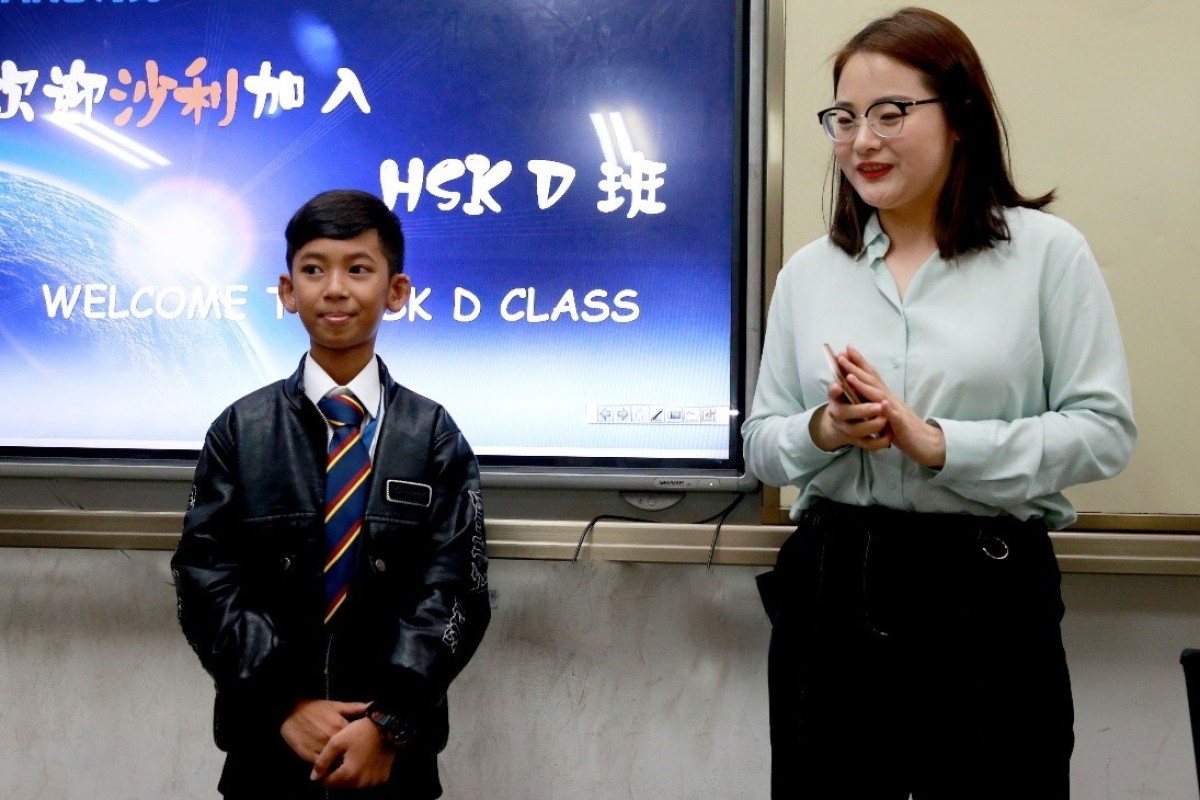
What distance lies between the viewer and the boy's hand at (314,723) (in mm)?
1384

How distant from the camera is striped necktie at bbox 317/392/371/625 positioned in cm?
145

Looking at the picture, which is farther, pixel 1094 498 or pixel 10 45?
pixel 10 45

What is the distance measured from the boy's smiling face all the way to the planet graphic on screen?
1.74 ft

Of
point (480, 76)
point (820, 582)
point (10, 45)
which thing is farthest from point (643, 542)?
point (10, 45)

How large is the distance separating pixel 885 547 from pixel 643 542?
27.2 inches

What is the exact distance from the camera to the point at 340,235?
4.88 feet

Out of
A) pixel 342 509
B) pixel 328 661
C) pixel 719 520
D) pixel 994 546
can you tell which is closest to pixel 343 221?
pixel 342 509

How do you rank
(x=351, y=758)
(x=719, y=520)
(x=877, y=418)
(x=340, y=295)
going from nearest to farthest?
(x=877, y=418) < (x=351, y=758) < (x=340, y=295) < (x=719, y=520)

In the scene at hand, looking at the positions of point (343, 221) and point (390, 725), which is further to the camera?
point (343, 221)

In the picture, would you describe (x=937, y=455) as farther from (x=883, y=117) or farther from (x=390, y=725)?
(x=390, y=725)

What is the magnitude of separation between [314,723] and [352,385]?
49 cm

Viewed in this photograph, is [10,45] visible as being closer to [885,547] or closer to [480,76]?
[480,76]

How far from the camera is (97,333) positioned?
202cm

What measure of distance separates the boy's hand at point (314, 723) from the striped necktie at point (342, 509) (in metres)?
0.12
